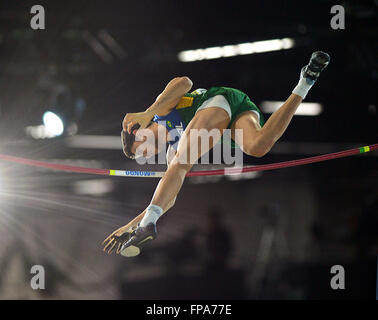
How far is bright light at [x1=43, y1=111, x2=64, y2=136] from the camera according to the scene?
3.46 metres

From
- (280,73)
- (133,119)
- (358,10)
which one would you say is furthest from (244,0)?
(133,119)

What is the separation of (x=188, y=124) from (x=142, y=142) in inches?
18.6

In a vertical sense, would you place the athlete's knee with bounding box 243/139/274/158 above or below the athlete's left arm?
below

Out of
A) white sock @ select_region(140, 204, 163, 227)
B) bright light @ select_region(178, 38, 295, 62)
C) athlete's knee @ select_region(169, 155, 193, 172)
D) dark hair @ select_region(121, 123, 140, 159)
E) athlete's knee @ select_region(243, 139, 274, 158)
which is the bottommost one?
white sock @ select_region(140, 204, 163, 227)

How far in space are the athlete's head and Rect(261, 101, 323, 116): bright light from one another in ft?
3.08

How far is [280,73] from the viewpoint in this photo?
3.38m

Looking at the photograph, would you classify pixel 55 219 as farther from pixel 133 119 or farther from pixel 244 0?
pixel 244 0

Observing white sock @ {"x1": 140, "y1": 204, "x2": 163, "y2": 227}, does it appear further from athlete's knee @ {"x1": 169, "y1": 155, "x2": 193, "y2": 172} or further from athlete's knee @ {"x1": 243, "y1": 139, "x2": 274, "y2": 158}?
athlete's knee @ {"x1": 243, "y1": 139, "x2": 274, "y2": 158}

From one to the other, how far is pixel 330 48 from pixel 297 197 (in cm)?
127

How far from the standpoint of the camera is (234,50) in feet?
11.3

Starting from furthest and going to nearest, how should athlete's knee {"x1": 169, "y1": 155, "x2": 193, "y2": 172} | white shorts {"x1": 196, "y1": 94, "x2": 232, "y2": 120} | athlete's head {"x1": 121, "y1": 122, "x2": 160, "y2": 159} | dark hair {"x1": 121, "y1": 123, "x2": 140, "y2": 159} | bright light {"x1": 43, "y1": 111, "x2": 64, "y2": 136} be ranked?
bright light {"x1": 43, "y1": 111, "x2": 64, "y2": 136}, dark hair {"x1": 121, "y1": 123, "x2": 140, "y2": 159}, athlete's head {"x1": 121, "y1": 122, "x2": 160, "y2": 159}, white shorts {"x1": 196, "y1": 94, "x2": 232, "y2": 120}, athlete's knee {"x1": 169, "y1": 155, "x2": 193, "y2": 172}

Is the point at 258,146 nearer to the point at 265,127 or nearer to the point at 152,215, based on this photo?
the point at 265,127

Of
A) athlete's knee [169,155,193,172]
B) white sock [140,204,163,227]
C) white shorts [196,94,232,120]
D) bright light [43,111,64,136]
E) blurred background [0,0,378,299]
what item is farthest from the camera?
bright light [43,111,64,136]

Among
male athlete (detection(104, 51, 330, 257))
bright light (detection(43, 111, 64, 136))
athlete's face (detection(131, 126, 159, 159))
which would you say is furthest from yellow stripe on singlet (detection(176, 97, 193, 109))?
bright light (detection(43, 111, 64, 136))
